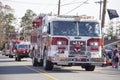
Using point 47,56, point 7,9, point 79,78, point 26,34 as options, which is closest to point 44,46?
point 47,56

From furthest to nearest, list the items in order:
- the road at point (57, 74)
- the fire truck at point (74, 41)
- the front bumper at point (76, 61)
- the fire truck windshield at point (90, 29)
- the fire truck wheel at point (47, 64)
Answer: the fire truck wheel at point (47, 64) < the fire truck windshield at point (90, 29) < the fire truck at point (74, 41) < the front bumper at point (76, 61) < the road at point (57, 74)

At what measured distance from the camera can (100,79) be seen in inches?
776

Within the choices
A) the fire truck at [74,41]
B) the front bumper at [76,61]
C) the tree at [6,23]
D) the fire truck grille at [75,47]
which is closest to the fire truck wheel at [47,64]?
the fire truck at [74,41]

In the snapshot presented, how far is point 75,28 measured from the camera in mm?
24656

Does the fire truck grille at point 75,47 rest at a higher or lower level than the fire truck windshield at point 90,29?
lower

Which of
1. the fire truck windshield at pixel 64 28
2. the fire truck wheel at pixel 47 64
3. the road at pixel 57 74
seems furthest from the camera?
the fire truck wheel at pixel 47 64

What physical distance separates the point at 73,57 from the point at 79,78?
4135 millimetres

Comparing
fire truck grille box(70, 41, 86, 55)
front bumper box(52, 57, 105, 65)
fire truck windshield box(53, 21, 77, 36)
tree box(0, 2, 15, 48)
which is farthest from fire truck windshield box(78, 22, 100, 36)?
tree box(0, 2, 15, 48)

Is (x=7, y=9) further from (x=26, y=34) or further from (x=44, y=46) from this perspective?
(x=44, y=46)

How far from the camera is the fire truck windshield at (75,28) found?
24422 mm

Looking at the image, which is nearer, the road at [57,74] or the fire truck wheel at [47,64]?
the road at [57,74]

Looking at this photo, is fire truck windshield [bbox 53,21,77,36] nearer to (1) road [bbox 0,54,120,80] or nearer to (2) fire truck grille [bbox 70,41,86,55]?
(2) fire truck grille [bbox 70,41,86,55]

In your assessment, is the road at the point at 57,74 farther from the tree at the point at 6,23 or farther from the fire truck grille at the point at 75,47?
the tree at the point at 6,23

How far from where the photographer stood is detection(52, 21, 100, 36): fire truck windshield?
80.1 feet
